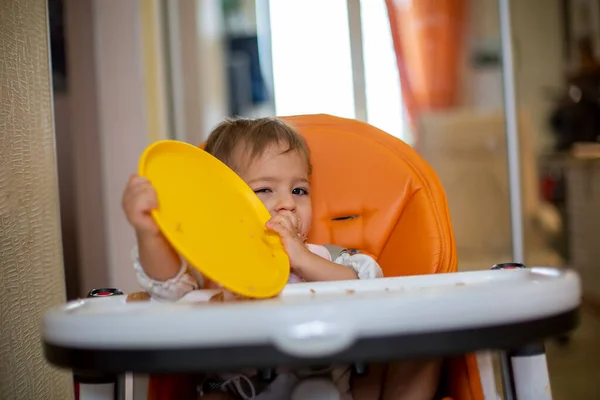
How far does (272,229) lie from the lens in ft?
3.00

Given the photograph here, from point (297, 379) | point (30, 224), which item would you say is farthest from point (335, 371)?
point (30, 224)

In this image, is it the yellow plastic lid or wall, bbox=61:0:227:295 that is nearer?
the yellow plastic lid

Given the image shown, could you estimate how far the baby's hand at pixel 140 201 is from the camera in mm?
753

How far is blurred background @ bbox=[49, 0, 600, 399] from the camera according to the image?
2385mm

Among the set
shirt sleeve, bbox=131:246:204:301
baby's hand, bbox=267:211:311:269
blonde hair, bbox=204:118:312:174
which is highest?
blonde hair, bbox=204:118:312:174

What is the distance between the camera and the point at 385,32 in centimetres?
346

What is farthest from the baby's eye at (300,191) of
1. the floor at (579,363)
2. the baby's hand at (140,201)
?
the floor at (579,363)

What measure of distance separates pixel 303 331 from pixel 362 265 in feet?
1.55

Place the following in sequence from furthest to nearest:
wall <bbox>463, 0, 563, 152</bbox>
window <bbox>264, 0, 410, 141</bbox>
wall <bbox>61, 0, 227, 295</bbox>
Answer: window <bbox>264, 0, 410, 141</bbox> → wall <bbox>463, 0, 563, 152</bbox> → wall <bbox>61, 0, 227, 295</bbox>

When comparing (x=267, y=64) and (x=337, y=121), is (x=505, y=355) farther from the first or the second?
(x=267, y=64)

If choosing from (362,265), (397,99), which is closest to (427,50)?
(397,99)

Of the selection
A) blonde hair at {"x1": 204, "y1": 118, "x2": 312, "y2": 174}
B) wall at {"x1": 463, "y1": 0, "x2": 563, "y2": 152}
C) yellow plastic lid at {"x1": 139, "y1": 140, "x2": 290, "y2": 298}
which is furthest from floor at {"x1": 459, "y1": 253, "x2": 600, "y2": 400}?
yellow plastic lid at {"x1": 139, "y1": 140, "x2": 290, "y2": 298}

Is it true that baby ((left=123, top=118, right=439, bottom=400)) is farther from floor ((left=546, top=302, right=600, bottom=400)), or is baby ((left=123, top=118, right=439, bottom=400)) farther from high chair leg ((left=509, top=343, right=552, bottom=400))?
floor ((left=546, top=302, right=600, bottom=400))

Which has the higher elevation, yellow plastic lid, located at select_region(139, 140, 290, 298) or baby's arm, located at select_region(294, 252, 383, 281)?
yellow plastic lid, located at select_region(139, 140, 290, 298)
